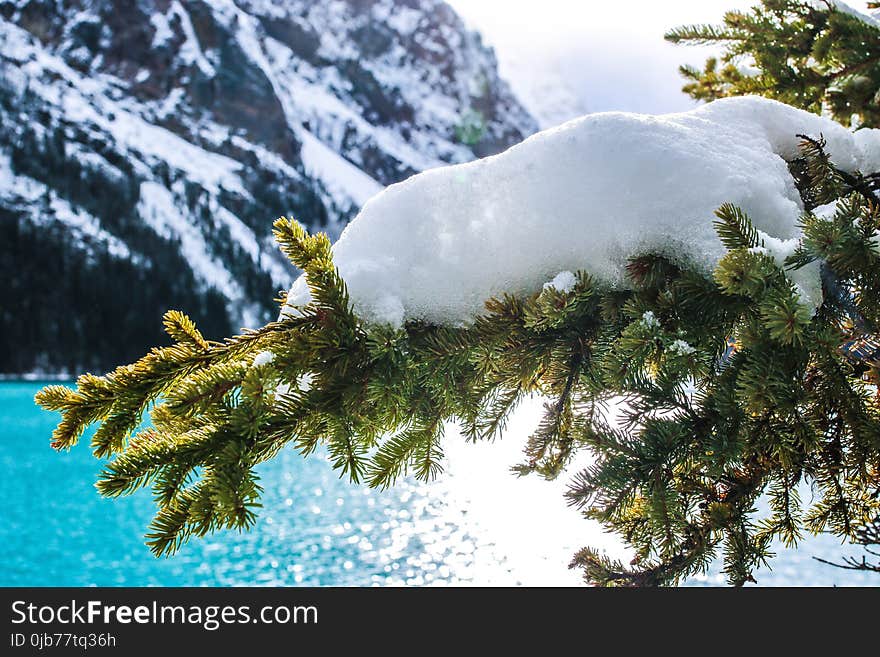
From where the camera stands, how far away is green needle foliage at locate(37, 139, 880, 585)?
3.38 ft

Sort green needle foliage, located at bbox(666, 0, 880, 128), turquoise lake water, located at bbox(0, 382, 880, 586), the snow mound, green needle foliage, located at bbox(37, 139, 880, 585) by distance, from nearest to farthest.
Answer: green needle foliage, located at bbox(37, 139, 880, 585) → the snow mound → green needle foliage, located at bbox(666, 0, 880, 128) → turquoise lake water, located at bbox(0, 382, 880, 586)

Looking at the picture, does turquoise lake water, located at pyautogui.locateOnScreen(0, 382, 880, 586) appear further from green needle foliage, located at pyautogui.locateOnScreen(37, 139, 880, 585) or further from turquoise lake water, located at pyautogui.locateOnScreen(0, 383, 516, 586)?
green needle foliage, located at pyautogui.locateOnScreen(37, 139, 880, 585)

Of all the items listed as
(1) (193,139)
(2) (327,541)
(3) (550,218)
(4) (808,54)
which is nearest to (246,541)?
(2) (327,541)

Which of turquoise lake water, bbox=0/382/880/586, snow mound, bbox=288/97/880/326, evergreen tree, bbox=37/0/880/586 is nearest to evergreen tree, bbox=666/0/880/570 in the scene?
evergreen tree, bbox=37/0/880/586

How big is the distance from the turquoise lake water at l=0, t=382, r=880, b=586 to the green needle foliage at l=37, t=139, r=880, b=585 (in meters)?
13.2

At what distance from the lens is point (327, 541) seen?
69.9 ft

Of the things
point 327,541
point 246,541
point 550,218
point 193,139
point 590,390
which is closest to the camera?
point 550,218

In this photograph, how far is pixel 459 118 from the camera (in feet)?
573

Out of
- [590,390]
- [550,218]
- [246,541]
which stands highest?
[246,541]

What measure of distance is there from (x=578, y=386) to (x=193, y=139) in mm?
128407

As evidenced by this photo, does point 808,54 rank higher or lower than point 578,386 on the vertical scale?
higher

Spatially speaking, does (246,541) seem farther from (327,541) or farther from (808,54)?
(808,54)

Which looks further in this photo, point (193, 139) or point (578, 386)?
point (193, 139)
